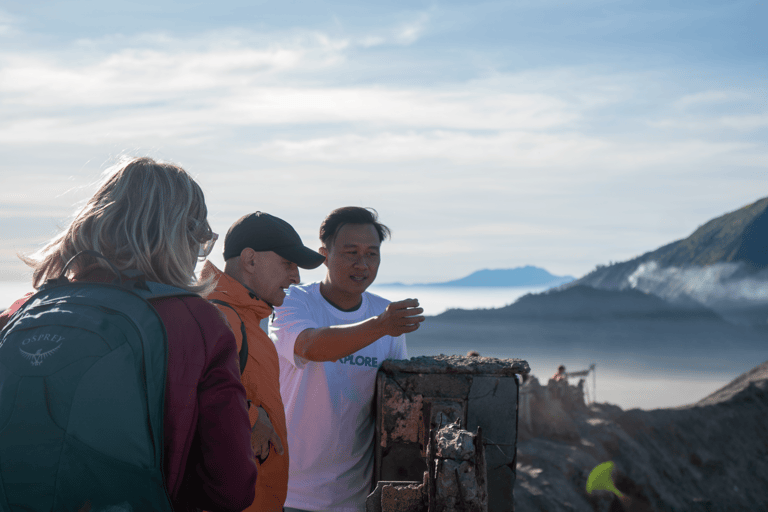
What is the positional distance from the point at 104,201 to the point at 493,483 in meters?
2.29

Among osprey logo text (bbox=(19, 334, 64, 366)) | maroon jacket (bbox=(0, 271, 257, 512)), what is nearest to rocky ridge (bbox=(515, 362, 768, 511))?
maroon jacket (bbox=(0, 271, 257, 512))

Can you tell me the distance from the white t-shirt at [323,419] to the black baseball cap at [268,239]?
55 centimetres

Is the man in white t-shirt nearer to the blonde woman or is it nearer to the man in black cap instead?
the man in black cap

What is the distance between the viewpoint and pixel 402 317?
271 cm

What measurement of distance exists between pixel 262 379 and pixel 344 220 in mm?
1376

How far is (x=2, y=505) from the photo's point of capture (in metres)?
1.41

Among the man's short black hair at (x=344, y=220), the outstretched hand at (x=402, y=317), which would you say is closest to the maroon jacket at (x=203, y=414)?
the outstretched hand at (x=402, y=317)

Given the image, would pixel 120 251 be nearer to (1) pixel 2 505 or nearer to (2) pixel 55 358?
(2) pixel 55 358

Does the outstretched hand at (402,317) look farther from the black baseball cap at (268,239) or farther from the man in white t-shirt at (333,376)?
the black baseball cap at (268,239)

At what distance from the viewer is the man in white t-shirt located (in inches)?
123

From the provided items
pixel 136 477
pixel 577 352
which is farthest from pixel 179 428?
pixel 577 352

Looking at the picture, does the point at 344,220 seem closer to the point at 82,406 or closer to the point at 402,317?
the point at 402,317

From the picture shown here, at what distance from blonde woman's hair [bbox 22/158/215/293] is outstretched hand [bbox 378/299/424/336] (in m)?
1.08

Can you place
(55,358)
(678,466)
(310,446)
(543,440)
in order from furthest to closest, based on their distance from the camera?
(678,466) → (543,440) → (310,446) → (55,358)
